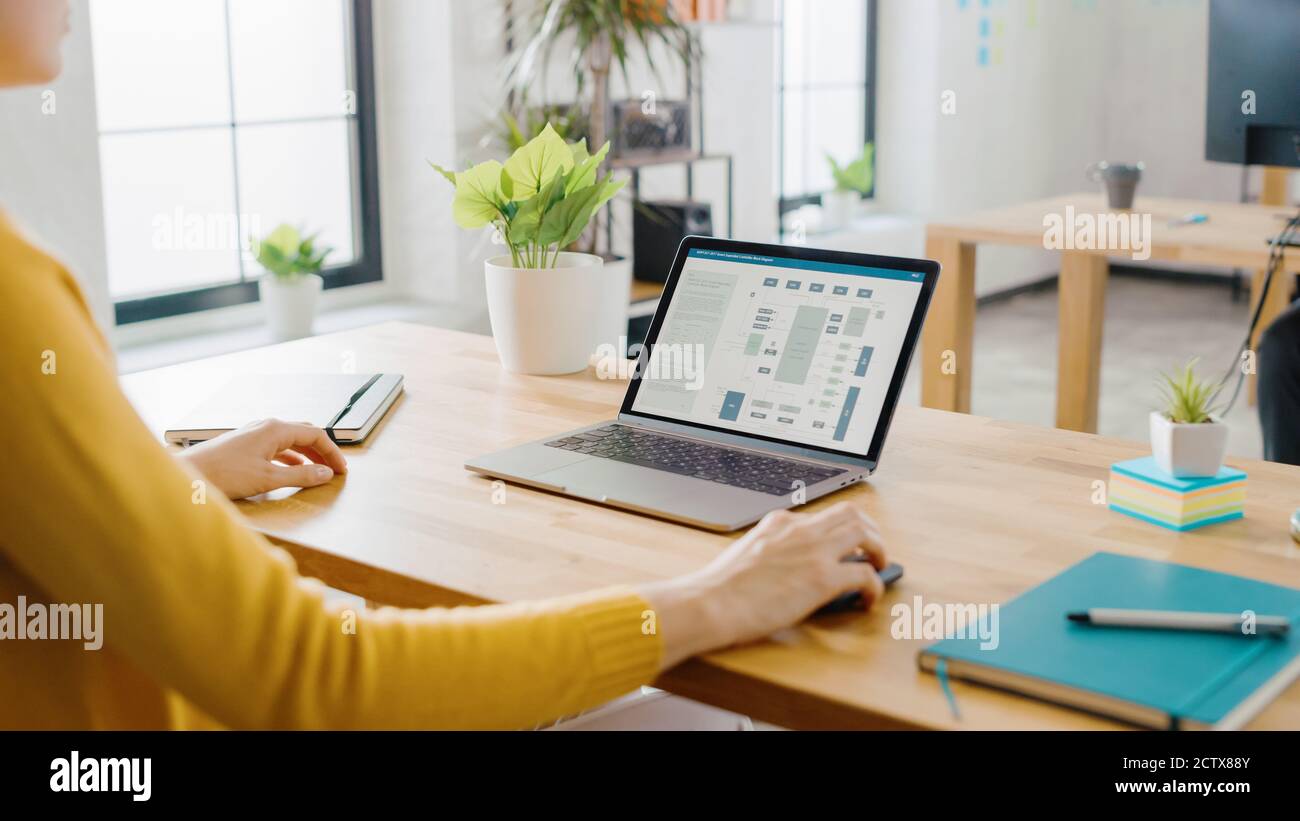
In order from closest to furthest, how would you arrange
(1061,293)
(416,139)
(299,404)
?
(299,404)
(1061,293)
(416,139)

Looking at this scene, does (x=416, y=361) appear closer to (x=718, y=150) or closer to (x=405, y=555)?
(x=405, y=555)

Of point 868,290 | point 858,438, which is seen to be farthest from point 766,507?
point 868,290

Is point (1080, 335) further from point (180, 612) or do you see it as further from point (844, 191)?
point (180, 612)

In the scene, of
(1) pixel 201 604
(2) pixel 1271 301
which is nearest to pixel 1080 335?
(2) pixel 1271 301

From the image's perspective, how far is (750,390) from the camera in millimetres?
1453

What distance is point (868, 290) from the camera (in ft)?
4.65

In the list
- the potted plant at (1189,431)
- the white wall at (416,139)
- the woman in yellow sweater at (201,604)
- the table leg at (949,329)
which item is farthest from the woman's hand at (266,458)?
the white wall at (416,139)

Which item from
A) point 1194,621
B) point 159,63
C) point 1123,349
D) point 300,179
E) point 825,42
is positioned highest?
point 825,42

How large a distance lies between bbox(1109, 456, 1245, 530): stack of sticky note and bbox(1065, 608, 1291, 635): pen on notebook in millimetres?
239

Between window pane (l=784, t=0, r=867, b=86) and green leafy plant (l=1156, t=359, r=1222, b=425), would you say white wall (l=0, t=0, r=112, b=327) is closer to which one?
green leafy plant (l=1156, t=359, r=1222, b=425)

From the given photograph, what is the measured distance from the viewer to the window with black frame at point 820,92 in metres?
5.46

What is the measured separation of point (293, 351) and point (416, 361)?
0.20 meters

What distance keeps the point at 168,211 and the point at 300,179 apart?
446 millimetres
